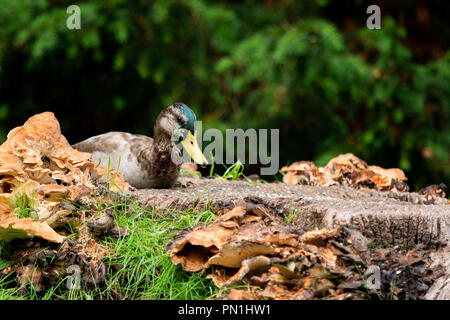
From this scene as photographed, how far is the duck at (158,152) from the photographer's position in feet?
10.8

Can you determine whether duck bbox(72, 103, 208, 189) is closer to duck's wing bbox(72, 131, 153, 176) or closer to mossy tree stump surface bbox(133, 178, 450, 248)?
duck's wing bbox(72, 131, 153, 176)

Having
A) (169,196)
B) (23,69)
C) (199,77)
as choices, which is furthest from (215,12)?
(169,196)

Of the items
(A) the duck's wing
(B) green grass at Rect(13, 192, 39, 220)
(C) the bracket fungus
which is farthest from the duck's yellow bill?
(B) green grass at Rect(13, 192, 39, 220)

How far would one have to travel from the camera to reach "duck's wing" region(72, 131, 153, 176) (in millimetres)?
3324

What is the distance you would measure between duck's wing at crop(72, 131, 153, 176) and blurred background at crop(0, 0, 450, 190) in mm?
1970

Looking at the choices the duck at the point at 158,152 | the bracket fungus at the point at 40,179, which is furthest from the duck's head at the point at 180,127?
the bracket fungus at the point at 40,179

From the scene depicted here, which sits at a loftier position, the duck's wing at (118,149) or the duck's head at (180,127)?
the duck's head at (180,127)

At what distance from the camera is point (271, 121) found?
19.1ft

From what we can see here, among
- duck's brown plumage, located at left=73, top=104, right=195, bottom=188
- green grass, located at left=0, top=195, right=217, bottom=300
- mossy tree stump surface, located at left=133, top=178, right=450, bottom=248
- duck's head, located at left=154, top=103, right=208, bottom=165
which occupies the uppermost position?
duck's head, located at left=154, top=103, right=208, bottom=165

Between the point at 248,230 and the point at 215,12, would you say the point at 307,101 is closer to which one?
the point at 215,12

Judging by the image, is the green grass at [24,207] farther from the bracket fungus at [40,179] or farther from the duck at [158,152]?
the duck at [158,152]

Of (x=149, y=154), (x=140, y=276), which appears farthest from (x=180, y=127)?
(x=140, y=276)

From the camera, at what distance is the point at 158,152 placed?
3.33 metres

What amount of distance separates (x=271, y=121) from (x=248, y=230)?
3.55m
